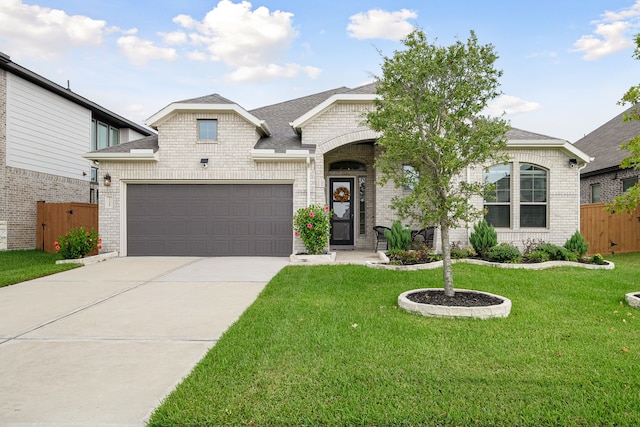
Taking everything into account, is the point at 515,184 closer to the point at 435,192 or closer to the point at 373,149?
the point at 373,149

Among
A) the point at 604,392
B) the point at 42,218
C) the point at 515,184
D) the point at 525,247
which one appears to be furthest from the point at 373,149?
the point at 42,218

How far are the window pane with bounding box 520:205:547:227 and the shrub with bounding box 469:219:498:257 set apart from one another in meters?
1.49

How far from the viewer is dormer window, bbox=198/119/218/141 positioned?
1108 centimetres

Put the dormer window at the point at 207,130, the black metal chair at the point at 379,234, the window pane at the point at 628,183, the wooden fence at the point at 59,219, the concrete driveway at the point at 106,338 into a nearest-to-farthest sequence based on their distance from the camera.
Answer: the concrete driveway at the point at 106,338 → the dormer window at the point at 207,130 → the black metal chair at the point at 379,234 → the wooden fence at the point at 59,219 → the window pane at the point at 628,183

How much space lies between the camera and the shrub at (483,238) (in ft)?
32.7

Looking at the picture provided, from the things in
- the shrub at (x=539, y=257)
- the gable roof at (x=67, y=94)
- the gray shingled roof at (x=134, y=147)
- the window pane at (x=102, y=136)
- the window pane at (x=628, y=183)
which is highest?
the gable roof at (x=67, y=94)

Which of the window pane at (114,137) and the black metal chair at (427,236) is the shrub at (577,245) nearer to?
the black metal chair at (427,236)

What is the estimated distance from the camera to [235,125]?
11.0m

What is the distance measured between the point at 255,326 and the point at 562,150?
34.4 ft

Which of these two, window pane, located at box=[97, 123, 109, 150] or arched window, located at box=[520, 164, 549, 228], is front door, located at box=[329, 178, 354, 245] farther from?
window pane, located at box=[97, 123, 109, 150]

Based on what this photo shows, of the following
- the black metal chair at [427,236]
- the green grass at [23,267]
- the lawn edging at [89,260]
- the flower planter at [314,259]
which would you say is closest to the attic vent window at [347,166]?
the black metal chair at [427,236]

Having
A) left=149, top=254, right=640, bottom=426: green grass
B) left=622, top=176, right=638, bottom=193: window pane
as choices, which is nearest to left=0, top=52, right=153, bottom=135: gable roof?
left=149, top=254, right=640, bottom=426: green grass

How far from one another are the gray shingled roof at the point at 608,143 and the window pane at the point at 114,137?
22.5m

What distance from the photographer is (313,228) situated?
32.5ft
